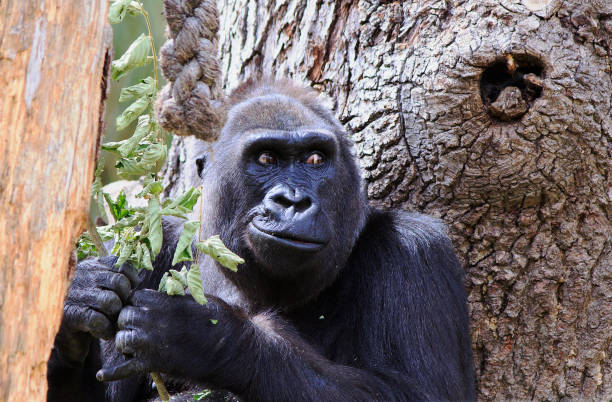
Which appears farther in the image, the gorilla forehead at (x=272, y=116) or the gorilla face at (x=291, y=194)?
the gorilla forehead at (x=272, y=116)

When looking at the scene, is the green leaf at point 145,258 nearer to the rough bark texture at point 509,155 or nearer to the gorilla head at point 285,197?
the gorilla head at point 285,197

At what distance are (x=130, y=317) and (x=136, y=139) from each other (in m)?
0.70

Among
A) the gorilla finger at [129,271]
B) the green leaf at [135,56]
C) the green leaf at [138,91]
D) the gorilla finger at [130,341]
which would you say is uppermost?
the green leaf at [135,56]

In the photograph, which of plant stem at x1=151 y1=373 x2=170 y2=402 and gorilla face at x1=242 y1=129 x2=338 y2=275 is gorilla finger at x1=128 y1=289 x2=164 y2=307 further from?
gorilla face at x1=242 y1=129 x2=338 y2=275

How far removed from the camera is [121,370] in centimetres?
276

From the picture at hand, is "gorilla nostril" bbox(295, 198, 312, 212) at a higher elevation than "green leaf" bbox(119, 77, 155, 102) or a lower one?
lower

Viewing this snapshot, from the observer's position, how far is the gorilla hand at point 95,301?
2.85m

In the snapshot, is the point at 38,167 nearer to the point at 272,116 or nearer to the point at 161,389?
the point at 161,389

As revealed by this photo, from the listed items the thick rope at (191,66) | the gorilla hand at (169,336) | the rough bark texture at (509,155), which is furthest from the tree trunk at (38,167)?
the rough bark texture at (509,155)

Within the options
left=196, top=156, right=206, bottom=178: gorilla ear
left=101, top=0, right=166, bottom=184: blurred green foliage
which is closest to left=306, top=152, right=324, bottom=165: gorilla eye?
left=196, top=156, right=206, bottom=178: gorilla ear

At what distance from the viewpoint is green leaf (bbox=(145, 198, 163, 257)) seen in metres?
2.76

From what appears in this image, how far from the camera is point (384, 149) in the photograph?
378cm

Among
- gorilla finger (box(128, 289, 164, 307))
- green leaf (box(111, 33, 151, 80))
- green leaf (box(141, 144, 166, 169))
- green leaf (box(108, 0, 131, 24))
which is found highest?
green leaf (box(108, 0, 131, 24))

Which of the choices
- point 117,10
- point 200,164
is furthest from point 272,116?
point 117,10
